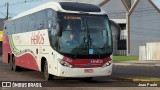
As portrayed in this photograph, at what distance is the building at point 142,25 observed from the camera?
83562 mm

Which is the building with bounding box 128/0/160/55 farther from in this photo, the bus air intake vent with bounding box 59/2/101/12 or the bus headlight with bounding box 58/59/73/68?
the bus headlight with bounding box 58/59/73/68

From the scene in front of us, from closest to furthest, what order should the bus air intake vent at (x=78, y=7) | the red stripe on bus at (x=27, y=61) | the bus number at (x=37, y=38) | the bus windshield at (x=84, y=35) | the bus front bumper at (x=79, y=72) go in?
the bus front bumper at (x=79, y=72) → the bus windshield at (x=84, y=35) → the bus air intake vent at (x=78, y=7) → the bus number at (x=37, y=38) → the red stripe on bus at (x=27, y=61)

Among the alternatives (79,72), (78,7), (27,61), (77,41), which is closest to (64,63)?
(79,72)

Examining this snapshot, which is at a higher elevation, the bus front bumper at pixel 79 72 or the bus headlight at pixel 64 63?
the bus headlight at pixel 64 63

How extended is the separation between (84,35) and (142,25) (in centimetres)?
6924

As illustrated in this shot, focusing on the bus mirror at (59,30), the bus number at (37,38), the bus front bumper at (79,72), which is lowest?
the bus front bumper at (79,72)

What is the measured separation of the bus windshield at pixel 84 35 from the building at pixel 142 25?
217 ft

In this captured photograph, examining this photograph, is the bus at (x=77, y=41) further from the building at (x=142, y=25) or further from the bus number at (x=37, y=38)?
the building at (x=142, y=25)

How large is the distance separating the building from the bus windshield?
6620 cm

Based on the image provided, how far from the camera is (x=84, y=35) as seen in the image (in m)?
16.8

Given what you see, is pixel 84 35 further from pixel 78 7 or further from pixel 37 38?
pixel 37 38

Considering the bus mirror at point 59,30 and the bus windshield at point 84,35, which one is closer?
the bus mirror at point 59,30

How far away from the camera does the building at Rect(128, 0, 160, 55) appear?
274 ft

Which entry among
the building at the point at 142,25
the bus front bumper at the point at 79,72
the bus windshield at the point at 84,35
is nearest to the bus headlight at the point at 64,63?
the bus front bumper at the point at 79,72
